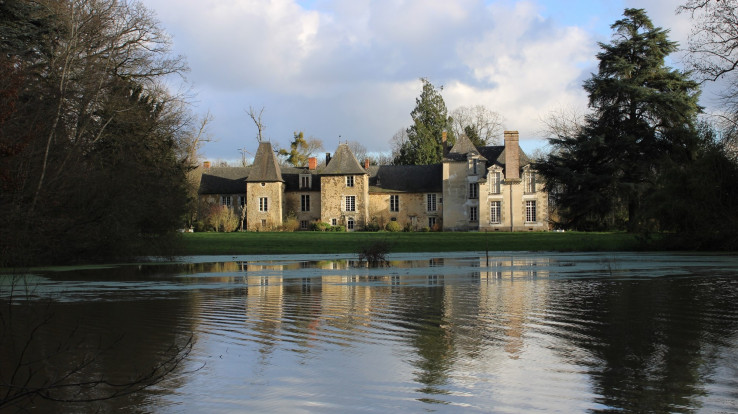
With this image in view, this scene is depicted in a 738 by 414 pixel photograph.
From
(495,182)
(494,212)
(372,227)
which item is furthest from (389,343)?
(372,227)

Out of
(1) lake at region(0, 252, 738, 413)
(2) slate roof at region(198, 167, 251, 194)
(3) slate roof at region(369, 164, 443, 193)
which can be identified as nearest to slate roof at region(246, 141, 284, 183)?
(2) slate roof at region(198, 167, 251, 194)

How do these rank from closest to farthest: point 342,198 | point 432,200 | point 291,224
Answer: point 291,224
point 432,200
point 342,198

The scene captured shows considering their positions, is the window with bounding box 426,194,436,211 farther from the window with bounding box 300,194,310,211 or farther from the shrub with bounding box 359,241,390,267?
the shrub with bounding box 359,241,390,267

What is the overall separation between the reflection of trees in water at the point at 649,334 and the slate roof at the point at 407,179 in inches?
2137

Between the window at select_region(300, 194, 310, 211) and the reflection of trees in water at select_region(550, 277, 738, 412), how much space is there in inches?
2320

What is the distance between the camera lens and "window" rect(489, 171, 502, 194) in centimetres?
6359

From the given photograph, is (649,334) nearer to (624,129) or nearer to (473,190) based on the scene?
(624,129)

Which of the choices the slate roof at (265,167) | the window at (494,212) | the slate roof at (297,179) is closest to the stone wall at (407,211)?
the window at (494,212)

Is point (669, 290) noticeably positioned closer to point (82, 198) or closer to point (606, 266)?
point (606, 266)

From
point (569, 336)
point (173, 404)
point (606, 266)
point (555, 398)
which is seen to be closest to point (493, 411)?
point (555, 398)

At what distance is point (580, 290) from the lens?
556 inches

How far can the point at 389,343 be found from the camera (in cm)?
858

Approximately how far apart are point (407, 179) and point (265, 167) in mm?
14096

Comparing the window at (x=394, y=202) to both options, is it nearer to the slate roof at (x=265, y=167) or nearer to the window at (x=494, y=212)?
the window at (x=494, y=212)
